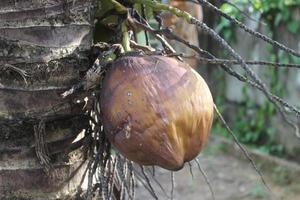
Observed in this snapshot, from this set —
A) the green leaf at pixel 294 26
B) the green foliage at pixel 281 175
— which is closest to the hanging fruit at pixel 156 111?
the green foliage at pixel 281 175

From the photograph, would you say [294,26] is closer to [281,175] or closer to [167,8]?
A: [281,175]

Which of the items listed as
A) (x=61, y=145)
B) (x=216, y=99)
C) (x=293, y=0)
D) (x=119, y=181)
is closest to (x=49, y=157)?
(x=61, y=145)

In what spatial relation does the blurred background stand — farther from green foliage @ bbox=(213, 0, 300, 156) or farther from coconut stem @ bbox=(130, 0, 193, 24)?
coconut stem @ bbox=(130, 0, 193, 24)

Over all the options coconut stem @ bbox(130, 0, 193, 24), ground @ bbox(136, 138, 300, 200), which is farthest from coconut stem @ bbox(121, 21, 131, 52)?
ground @ bbox(136, 138, 300, 200)

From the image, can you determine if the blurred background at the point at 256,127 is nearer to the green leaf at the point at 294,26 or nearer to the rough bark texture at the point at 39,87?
the green leaf at the point at 294,26

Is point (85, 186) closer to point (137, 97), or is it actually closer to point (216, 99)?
point (137, 97)

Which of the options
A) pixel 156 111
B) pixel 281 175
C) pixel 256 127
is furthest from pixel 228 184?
pixel 156 111
